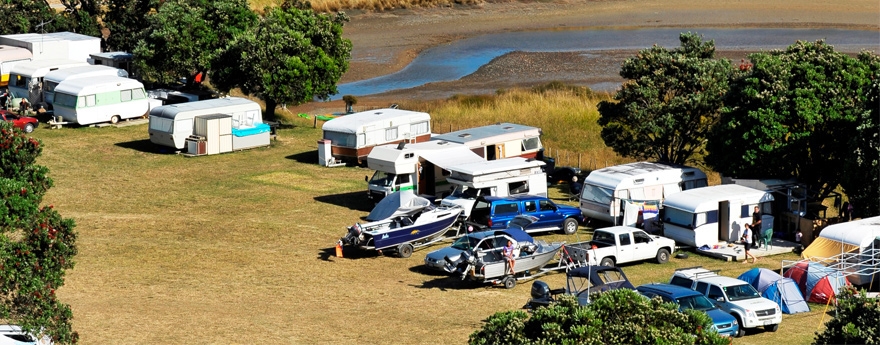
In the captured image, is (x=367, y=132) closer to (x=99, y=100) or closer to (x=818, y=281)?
(x=99, y=100)

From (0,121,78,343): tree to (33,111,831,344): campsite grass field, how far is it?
3.84 metres

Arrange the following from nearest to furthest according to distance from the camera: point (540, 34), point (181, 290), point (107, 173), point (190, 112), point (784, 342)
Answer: point (784, 342) → point (181, 290) → point (107, 173) → point (190, 112) → point (540, 34)

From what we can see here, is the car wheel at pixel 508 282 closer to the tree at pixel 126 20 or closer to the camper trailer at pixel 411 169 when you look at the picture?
the camper trailer at pixel 411 169

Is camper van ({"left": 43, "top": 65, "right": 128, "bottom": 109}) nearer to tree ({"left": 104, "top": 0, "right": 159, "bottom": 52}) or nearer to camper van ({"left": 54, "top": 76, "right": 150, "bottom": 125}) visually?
camper van ({"left": 54, "top": 76, "right": 150, "bottom": 125})

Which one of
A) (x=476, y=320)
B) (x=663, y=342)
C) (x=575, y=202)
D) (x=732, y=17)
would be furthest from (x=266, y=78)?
(x=732, y=17)

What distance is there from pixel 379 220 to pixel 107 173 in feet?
47.0

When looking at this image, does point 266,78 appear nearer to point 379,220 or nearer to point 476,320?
point 379,220

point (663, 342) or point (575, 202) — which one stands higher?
point (663, 342)

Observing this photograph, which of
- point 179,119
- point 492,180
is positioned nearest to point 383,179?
point 492,180

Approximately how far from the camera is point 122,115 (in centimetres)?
5122

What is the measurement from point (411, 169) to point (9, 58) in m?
26.8

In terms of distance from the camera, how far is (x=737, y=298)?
25266mm

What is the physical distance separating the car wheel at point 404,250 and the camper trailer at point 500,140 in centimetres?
Result: 961

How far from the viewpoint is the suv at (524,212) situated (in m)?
34.0
